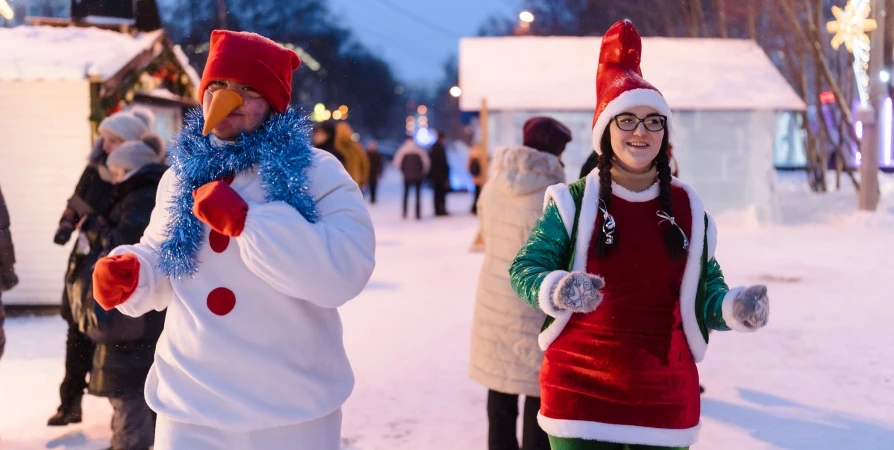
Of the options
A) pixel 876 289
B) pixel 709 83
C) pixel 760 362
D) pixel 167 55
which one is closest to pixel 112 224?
pixel 760 362

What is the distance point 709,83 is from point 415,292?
24.7ft

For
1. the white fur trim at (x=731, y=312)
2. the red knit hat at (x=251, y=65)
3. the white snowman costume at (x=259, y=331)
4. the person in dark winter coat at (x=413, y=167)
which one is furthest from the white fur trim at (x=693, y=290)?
the person in dark winter coat at (x=413, y=167)

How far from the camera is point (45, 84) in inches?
344

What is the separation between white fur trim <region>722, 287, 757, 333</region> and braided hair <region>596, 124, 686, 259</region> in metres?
0.19

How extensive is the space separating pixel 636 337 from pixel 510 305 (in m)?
1.60

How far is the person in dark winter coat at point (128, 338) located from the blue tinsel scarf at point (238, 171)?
200 centimetres

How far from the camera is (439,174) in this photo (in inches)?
776

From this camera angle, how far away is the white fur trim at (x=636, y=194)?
2.79m

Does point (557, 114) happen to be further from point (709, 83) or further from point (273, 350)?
point (273, 350)

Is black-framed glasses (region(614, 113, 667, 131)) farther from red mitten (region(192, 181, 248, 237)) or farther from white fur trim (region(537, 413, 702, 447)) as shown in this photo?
red mitten (region(192, 181, 248, 237))

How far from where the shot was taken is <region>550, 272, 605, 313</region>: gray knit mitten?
8.05 feet

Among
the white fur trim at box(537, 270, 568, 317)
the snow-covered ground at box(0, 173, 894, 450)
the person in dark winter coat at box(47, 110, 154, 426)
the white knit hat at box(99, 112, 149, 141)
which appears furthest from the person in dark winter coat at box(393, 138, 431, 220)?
→ the white fur trim at box(537, 270, 568, 317)

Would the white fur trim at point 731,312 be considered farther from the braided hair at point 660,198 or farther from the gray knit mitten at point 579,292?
the gray knit mitten at point 579,292

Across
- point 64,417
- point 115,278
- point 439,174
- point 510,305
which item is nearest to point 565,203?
point 115,278
